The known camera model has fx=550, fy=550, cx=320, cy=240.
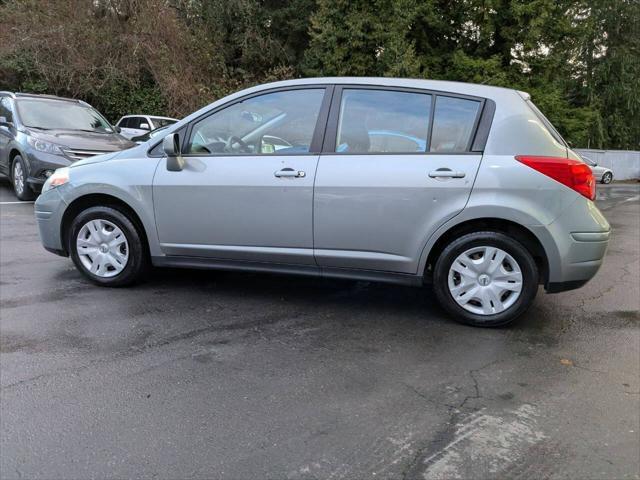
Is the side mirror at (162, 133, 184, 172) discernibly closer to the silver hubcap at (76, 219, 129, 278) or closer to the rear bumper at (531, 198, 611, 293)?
the silver hubcap at (76, 219, 129, 278)

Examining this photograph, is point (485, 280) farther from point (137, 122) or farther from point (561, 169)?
point (137, 122)

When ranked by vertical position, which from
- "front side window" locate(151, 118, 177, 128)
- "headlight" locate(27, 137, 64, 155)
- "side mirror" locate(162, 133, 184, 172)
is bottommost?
"side mirror" locate(162, 133, 184, 172)

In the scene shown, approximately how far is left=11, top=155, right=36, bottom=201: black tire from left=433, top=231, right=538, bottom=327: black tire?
774cm

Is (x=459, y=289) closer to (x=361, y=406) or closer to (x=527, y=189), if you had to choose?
(x=527, y=189)

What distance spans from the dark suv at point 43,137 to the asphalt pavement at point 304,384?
4.23 m

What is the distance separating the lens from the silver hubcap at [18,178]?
936cm

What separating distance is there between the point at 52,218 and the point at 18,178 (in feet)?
17.7

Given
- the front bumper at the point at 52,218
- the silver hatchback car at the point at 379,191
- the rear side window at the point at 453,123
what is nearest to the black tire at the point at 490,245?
the silver hatchback car at the point at 379,191

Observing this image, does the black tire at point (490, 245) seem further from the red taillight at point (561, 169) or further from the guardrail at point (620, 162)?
the guardrail at point (620, 162)

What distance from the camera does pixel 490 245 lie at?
13.2 ft

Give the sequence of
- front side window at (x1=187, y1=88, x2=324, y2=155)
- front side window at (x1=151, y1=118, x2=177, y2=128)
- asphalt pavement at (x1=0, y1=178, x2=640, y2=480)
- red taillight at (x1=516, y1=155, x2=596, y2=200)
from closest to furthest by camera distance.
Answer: asphalt pavement at (x1=0, y1=178, x2=640, y2=480) < red taillight at (x1=516, y1=155, x2=596, y2=200) < front side window at (x1=187, y1=88, x2=324, y2=155) < front side window at (x1=151, y1=118, x2=177, y2=128)

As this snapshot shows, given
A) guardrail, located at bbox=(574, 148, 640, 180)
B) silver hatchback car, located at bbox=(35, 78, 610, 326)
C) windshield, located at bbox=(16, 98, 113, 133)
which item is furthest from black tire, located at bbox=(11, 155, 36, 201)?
guardrail, located at bbox=(574, 148, 640, 180)

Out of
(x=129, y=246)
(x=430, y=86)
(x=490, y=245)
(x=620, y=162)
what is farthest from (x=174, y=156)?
(x=620, y=162)

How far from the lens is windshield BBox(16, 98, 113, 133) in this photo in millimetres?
9518
